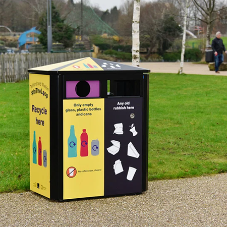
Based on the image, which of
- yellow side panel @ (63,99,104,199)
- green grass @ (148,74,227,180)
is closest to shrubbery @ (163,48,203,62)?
green grass @ (148,74,227,180)

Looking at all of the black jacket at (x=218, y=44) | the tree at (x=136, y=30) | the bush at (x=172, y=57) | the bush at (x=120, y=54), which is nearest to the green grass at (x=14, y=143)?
the tree at (x=136, y=30)

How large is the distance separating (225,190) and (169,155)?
1891 millimetres

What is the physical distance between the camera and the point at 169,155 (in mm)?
6852

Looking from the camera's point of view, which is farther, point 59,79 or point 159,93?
point 159,93

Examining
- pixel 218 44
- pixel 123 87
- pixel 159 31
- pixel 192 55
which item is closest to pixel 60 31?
pixel 159 31

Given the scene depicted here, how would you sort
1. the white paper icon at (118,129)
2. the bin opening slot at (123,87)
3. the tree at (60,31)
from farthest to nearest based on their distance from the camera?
the tree at (60,31), the bin opening slot at (123,87), the white paper icon at (118,129)

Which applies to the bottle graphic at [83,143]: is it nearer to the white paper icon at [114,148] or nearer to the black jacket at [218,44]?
→ the white paper icon at [114,148]

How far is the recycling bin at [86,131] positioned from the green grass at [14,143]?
52 cm

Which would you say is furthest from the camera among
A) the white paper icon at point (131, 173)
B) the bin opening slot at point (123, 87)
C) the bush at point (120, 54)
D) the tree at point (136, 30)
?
the bush at point (120, 54)

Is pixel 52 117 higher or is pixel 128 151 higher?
pixel 52 117

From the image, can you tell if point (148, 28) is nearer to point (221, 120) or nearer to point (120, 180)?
point (221, 120)

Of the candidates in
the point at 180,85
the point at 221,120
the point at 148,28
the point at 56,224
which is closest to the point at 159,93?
the point at 180,85

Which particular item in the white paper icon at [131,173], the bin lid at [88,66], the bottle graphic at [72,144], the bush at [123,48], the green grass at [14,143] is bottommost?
the green grass at [14,143]

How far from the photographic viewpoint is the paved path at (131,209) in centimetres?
403
